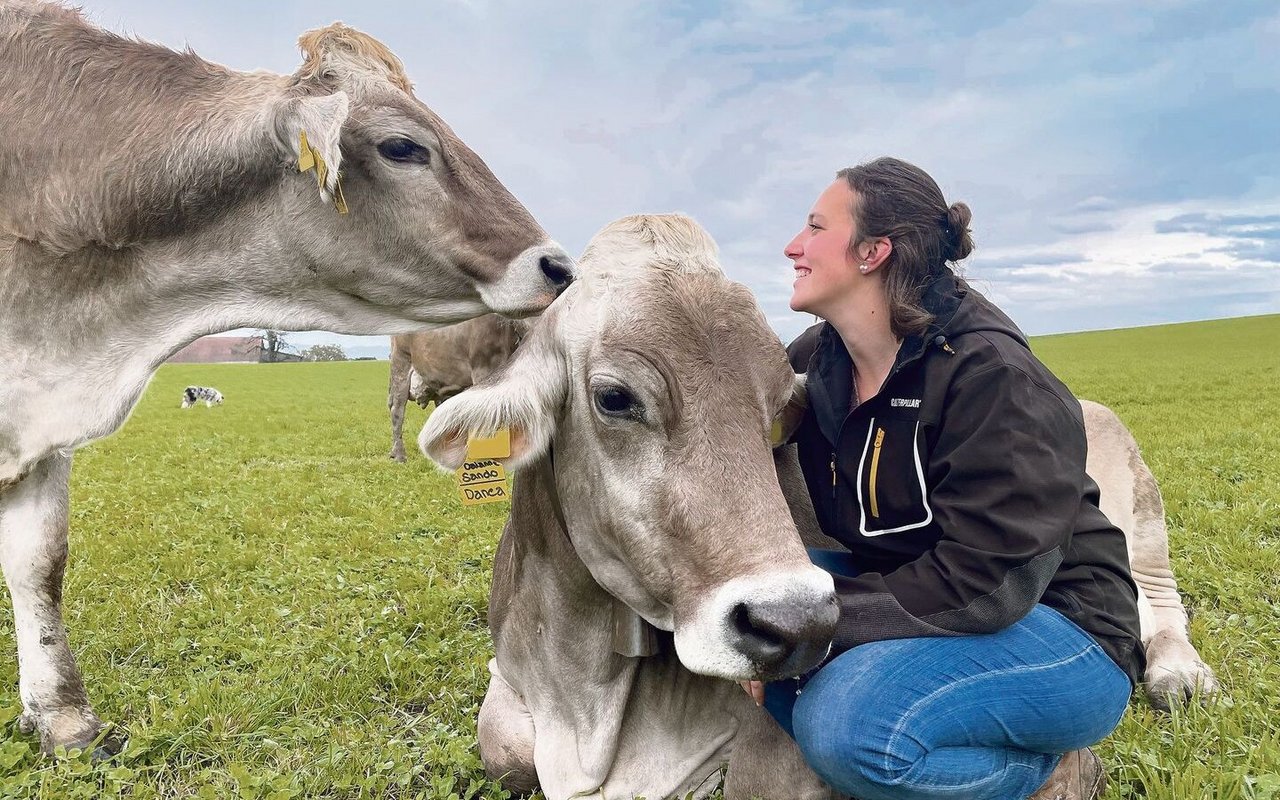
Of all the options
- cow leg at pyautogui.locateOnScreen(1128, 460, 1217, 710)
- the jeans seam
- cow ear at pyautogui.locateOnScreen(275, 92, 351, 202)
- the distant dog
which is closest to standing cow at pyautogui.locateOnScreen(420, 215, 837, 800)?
the jeans seam

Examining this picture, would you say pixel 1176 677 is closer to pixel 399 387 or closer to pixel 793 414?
pixel 793 414

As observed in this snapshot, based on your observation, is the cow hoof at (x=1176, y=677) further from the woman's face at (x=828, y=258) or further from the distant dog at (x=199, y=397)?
the distant dog at (x=199, y=397)

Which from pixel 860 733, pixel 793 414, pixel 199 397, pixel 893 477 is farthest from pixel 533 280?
pixel 199 397

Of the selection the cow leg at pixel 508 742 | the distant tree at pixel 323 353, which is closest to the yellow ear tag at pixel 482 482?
the cow leg at pixel 508 742

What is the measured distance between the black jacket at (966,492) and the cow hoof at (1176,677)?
116 centimetres

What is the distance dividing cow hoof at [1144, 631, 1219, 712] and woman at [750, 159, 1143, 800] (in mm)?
1048

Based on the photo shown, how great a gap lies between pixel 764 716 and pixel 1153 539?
8.98 feet

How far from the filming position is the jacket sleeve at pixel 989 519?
2619mm

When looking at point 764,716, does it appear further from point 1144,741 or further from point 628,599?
point 1144,741

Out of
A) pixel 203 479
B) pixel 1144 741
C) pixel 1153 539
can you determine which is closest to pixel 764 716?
pixel 1144 741

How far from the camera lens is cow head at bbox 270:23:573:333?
12.7 feet

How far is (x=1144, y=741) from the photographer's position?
3.53 m

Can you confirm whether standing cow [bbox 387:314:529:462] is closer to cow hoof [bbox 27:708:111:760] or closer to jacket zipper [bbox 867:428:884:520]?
cow hoof [bbox 27:708:111:760]

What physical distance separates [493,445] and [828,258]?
4.43ft
